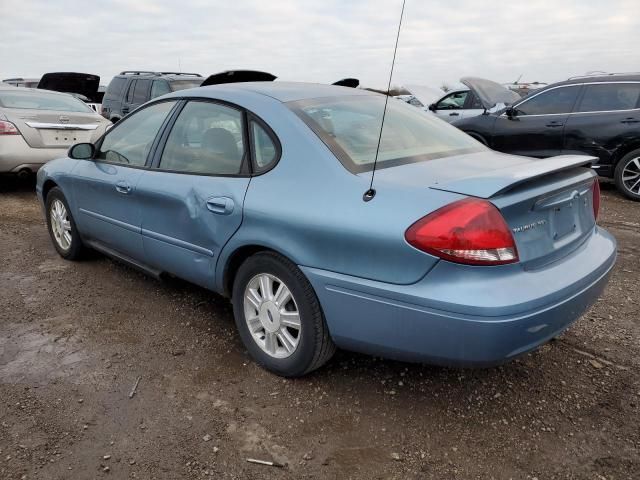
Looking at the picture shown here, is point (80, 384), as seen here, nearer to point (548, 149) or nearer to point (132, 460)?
point (132, 460)

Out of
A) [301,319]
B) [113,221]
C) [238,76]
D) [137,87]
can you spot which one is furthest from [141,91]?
[301,319]

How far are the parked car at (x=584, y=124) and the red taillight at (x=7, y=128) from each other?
6.68 m

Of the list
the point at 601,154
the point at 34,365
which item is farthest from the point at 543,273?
the point at 601,154

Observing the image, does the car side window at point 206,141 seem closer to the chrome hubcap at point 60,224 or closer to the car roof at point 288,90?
the car roof at point 288,90

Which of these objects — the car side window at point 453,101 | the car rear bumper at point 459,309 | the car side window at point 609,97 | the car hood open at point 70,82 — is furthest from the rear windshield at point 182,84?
the car rear bumper at point 459,309

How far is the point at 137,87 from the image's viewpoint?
11.1 metres

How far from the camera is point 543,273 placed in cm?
230

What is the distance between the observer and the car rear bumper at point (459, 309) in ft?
6.92

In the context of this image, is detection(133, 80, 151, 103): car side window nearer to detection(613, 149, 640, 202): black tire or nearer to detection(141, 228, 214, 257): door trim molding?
detection(141, 228, 214, 257): door trim molding

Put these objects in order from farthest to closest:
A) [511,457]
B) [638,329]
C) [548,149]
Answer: [548,149], [638,329], [511,457]

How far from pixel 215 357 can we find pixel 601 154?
6326mm

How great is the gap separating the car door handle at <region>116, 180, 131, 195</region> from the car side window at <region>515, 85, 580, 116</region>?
644cm

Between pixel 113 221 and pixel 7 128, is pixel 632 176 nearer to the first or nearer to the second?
pixel 113 221

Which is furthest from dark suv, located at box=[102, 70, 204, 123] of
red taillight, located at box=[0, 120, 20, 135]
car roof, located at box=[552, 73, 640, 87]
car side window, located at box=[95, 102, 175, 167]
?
car side window, located at box=[95, 102, 175, 167]
